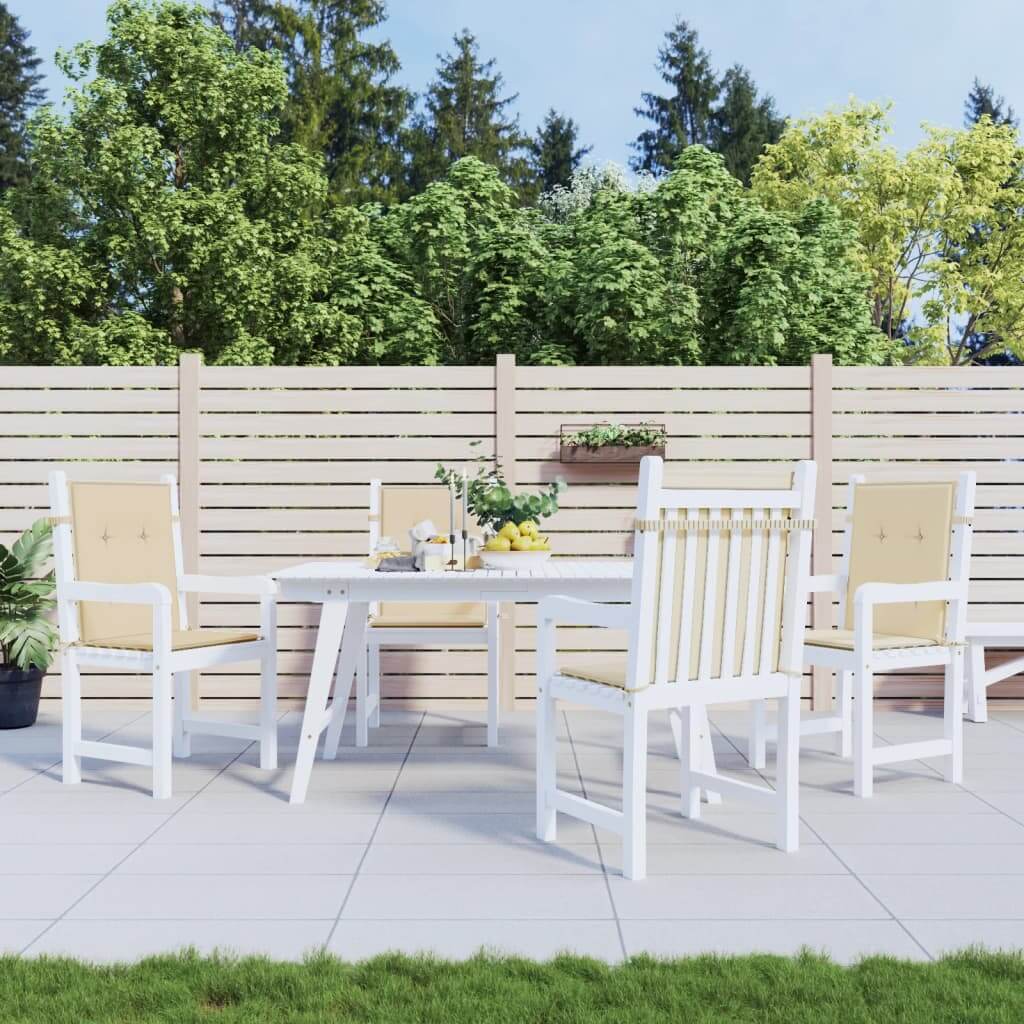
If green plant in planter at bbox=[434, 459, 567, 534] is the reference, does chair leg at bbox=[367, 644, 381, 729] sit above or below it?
below

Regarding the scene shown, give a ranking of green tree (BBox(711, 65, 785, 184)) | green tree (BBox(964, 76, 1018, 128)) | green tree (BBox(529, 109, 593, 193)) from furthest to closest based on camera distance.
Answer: green tree (BBox(964, 76, 1018, 128)) < green tree (BBox(711, 65, 785, 184)) < green tree (BBox(529, 109, 593, 193))

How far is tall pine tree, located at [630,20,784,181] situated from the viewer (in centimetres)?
2569

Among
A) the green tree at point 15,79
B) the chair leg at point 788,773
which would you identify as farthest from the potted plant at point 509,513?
the green tree at point 15,79

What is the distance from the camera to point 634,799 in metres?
2.94

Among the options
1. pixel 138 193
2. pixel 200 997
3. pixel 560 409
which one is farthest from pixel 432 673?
pixel 138 193

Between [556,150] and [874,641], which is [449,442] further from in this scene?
[556,150]

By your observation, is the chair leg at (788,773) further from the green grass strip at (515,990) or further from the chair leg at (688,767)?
the green grass strip at (515,990)

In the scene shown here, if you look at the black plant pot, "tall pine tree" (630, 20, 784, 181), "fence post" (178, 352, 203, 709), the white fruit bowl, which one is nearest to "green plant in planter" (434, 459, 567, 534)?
the white fruit bowl

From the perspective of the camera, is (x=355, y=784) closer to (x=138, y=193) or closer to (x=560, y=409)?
(x=560, y=409)

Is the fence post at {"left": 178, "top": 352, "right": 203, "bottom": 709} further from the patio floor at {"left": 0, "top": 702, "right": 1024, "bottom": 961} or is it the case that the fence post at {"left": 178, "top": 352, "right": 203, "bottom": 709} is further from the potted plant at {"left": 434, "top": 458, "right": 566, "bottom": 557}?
the potted plant at {"left": 434, "top": 458, "right": 566, "bottom": 557}

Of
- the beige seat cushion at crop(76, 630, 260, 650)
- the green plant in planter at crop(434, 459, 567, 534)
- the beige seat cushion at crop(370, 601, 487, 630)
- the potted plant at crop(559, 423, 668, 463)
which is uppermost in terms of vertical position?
the potted plant at crop(559, 423, 668, 463)

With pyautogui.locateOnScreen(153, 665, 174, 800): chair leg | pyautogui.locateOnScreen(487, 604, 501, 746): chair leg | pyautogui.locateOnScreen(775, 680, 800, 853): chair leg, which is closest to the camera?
pyautogui.locateOnScreen(775, 680, 800, 853): chair leg

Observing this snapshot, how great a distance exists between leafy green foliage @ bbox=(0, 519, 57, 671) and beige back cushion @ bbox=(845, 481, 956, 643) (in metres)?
3.31

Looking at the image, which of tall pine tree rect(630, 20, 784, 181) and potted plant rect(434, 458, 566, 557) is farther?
tall pine tree rect(630, 20, 784, 181)
